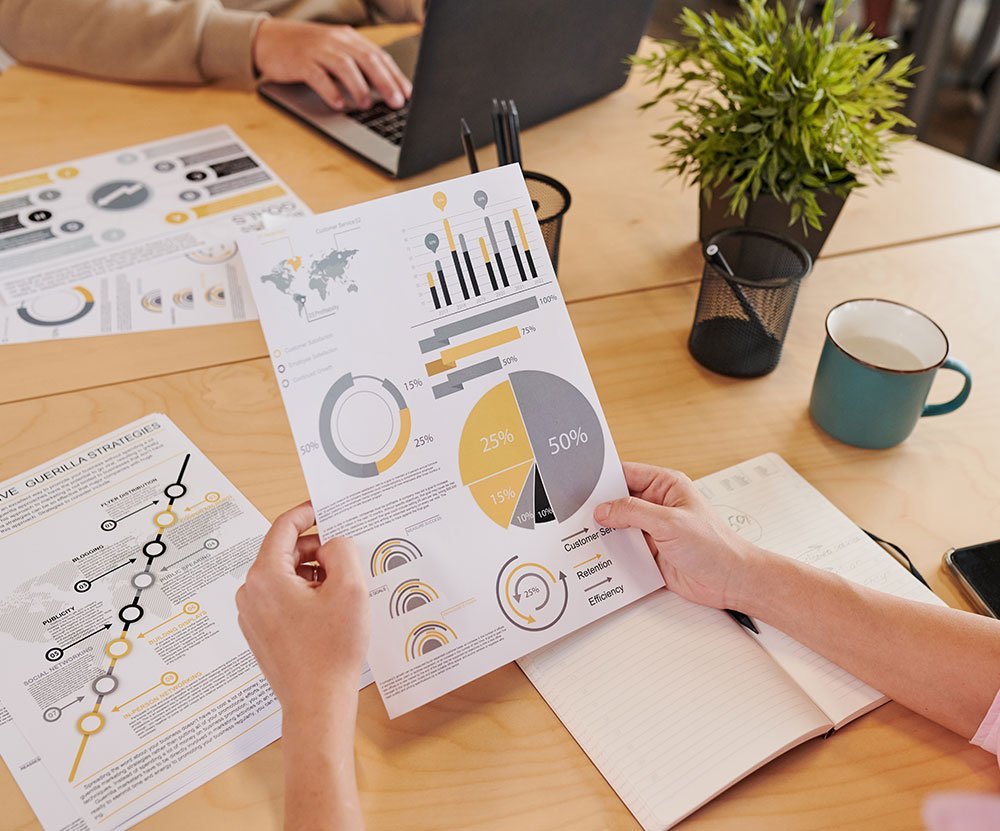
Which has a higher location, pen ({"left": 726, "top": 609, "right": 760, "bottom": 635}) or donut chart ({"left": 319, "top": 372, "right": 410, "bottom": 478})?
donut chart ({"left": 319, "top": 372, "right": 410, "bottom": 478})

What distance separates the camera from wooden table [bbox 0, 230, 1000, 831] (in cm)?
59

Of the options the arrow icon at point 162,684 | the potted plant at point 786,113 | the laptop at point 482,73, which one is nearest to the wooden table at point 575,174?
the laptop at point 482,73

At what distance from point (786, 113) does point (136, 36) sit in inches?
37.8

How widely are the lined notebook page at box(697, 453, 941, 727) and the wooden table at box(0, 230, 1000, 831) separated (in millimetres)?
20

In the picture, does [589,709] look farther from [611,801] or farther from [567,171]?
[567,171]

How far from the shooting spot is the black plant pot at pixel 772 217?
38.5 inches

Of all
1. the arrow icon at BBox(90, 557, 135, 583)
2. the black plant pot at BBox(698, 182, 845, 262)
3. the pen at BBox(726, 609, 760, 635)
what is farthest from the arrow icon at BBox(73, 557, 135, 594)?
the black plant pot at BBox(698, 182, 845, 262)

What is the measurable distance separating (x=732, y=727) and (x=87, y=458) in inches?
23.6

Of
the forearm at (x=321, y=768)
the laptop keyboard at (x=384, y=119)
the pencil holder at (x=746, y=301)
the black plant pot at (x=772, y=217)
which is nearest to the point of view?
the forearm at (x=321, y=768)

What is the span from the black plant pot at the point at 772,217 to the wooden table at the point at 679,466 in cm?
7

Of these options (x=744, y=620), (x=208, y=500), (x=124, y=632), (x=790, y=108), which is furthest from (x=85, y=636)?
(x=790, y=108)

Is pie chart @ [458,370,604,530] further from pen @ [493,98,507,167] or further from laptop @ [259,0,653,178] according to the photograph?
laptop @ [259,0,653,178]

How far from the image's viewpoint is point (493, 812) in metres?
0.58

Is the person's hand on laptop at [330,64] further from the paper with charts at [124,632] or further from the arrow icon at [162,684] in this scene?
the arrow icon at [162,684]
